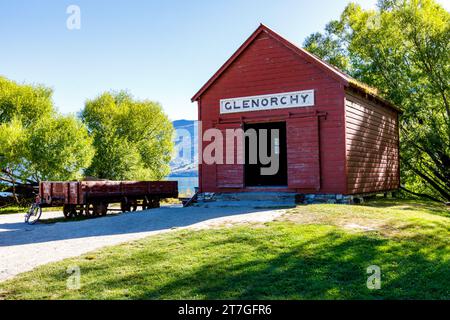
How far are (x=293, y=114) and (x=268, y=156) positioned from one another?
14.6ft

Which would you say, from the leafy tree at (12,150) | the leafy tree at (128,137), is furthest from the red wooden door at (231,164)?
the leafy tree at (128,137)

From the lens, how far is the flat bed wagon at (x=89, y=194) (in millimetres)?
16297

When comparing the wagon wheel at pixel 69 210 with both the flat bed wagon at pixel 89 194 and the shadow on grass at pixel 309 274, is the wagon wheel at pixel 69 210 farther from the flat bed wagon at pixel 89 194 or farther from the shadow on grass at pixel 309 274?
the shadow on grass at pixel 309 274

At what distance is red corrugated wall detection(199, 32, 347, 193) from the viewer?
48.4 feet

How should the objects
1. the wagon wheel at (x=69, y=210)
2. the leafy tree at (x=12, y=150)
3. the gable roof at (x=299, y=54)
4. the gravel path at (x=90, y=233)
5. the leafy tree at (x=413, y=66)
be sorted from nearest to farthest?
the gravel path at (x=90, y=233) → the gable roof at (x=299, y=54) → the wagon wheel at (x=69, y=210) → the leafy tree at (x=413, y=66) → the leafy tree at (x=12, y=150)

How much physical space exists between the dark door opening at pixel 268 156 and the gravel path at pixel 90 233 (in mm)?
4963

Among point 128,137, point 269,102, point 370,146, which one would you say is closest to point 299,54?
point 269,102

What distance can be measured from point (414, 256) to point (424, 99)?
1849 centimetres

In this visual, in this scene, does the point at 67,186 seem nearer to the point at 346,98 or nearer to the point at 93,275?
the point at 93,275

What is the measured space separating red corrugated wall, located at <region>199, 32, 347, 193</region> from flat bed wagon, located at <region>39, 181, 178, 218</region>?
12.0 feet

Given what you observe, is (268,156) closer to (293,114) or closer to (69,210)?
(293,114)
